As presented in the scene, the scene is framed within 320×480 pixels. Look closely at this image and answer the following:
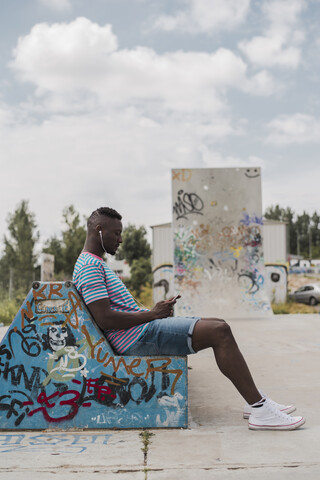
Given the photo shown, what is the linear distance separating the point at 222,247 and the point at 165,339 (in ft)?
34.3

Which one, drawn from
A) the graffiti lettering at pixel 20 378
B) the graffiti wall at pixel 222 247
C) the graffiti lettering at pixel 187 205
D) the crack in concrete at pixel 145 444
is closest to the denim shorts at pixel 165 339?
the crack in concrete at pixel 145 444

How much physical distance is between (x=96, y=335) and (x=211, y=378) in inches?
94.4

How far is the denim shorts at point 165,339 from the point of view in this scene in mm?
3473

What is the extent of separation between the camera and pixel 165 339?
3.47 metres

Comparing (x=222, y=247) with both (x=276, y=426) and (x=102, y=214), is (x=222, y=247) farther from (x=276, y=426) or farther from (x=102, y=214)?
(x=276, y=426)

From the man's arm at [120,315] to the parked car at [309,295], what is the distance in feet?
77.1

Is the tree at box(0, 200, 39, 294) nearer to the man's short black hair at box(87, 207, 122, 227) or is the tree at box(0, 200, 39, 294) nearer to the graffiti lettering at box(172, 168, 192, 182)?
the graffiti lettering at box(172, 168, 192, 182)

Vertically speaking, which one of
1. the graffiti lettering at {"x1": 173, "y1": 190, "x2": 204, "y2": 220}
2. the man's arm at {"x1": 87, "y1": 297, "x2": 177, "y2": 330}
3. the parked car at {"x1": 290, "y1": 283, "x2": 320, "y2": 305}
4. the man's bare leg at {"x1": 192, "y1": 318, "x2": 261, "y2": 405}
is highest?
the graffiti lettering at {"x1": 173, "y1": 190, "x2": 204, "y2": 220}

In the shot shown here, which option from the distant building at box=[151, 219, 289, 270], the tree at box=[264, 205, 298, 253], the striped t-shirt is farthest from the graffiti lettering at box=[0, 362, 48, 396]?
the tree at box=[264, 205, 298, 253]

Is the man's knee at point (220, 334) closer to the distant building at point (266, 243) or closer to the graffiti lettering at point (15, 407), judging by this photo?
the graffiti lettering at point (15, 407)

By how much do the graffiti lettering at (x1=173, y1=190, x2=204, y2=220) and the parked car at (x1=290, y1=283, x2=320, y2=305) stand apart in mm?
13766

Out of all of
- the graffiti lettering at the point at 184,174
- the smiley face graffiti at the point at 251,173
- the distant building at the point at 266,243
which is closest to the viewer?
the smiley face graffiti at the point at 251,173

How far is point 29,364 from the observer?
11.6 ft

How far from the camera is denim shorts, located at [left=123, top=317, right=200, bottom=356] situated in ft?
11.4
